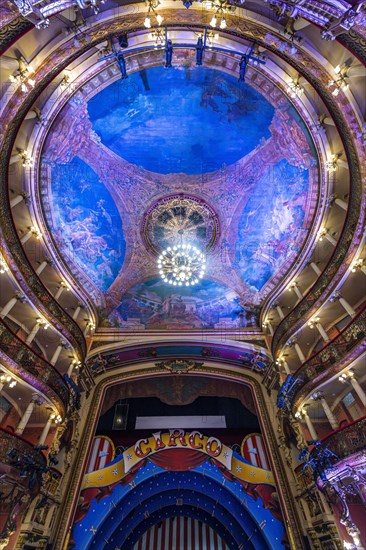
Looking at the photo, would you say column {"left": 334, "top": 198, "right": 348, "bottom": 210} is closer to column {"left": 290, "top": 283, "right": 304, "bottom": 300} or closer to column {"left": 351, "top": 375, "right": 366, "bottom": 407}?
column {"left": 290, "top": 283, "right": 304, "bottom": 300}

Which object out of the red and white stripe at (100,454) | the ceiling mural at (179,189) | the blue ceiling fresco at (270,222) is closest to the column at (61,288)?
the ceiling mural at (179,189)

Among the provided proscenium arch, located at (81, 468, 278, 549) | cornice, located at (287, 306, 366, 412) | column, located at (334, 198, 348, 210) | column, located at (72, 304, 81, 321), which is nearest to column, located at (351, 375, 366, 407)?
cornice, located at (287, 306, 366, 412)

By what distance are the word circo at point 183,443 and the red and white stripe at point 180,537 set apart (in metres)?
5.06

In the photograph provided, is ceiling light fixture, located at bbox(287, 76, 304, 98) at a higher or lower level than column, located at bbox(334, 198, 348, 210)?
higher

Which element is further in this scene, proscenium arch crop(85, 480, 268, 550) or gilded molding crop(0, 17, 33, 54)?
proscenium arch crop(85, 480, 268, 550)

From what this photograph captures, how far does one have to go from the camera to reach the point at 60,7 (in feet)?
20.2

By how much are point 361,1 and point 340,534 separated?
1400 centimetres

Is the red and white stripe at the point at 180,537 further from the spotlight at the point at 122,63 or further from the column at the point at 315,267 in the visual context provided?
the spotlight at the point at 122,63

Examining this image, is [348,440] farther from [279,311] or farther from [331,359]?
[279,311]

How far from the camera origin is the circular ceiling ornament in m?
15.0

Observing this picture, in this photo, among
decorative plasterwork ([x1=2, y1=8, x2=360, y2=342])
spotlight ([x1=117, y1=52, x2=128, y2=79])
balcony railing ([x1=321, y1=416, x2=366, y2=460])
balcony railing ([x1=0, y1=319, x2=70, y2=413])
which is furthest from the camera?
balcony railing ([x1=0, y1=319, x2=70, y2=413])

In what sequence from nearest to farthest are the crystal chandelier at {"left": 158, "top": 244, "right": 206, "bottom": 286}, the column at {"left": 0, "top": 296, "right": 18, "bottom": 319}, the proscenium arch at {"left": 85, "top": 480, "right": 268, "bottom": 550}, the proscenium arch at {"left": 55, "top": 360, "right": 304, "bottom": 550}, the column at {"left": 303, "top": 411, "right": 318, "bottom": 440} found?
the column at {"left": 0, "top": 296, "right": 18, "bottom": 319} → the proscenium arch at {"left": 55, "top": 360, "right": 304, "bottom": 550} → the column at {"left": 303, "top": 411, "right": 318, "bottom": 440} → the proscenium arch at {"left": 85, "top": 480, "right": 268, "bottom": 550} → the crystal chandelier at {"left": 158, "top": 244, "right": 206, "bottom": 286}

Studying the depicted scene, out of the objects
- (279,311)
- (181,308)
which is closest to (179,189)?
(181,308)

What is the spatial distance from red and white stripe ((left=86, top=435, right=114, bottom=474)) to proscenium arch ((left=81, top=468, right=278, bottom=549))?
140cm
